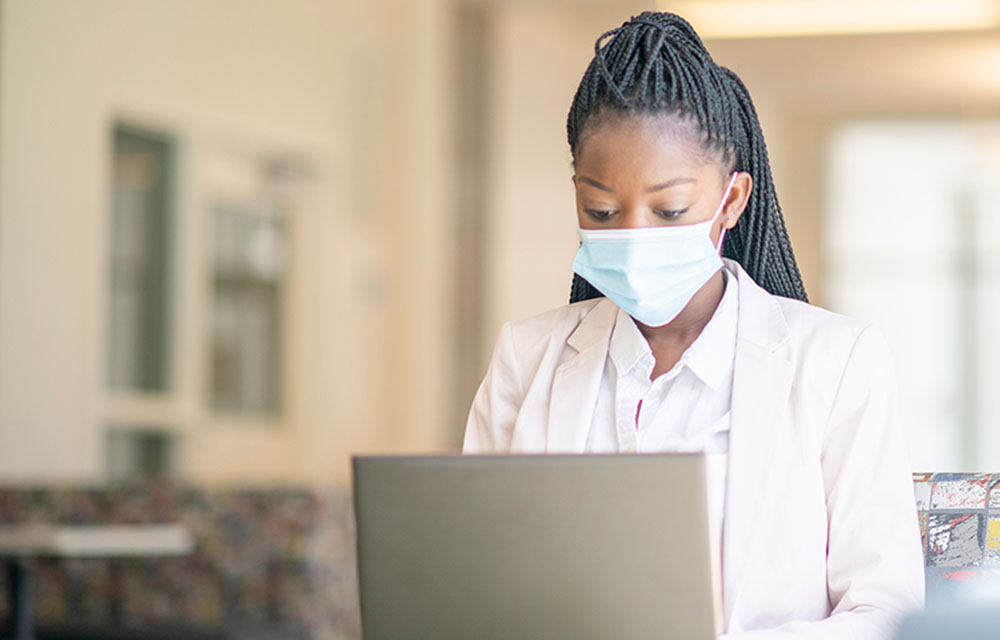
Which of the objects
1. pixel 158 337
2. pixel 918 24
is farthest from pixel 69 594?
pixel 918 24

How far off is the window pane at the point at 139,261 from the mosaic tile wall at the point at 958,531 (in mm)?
4281

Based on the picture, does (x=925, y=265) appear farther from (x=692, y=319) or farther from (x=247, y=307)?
(x=692, y=319)

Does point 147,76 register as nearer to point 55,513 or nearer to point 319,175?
point 319,175

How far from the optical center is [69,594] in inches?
184

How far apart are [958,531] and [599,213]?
547mm

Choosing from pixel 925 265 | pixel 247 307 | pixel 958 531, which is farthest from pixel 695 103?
pixel 925 265

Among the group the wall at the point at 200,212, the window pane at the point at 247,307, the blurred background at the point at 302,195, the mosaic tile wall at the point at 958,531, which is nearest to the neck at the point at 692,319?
the mosaic tile wall at the point at 958,531

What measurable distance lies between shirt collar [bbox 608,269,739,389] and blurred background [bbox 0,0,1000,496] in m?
2.50

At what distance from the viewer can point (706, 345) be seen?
4.71 ft

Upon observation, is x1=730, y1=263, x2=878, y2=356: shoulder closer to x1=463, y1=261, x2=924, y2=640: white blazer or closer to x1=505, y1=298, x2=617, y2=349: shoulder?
x1=463, y1=261, x2=924, y2=640: white blazer

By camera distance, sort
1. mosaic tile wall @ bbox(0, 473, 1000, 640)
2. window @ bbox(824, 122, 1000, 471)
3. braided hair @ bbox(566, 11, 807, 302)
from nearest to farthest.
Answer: braided hair @ bbox(566, 11, 807, 302)
mosaic tile wall @ bbox(0, 473, 1000, 640)
window @ bbox(824, 122, 1000, 471)

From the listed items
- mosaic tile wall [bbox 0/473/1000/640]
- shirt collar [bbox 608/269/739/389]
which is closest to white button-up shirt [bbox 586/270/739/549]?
shirt collar [bbox 608/269/739/389]

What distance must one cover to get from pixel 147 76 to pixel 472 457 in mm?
4530

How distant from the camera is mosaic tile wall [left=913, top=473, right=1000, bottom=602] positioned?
1.45 meters
